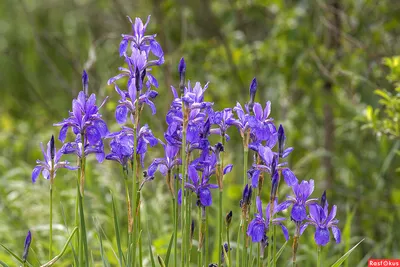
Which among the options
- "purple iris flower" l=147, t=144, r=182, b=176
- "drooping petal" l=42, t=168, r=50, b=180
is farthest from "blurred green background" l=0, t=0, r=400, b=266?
"purple iris flower" l=147, t=144, r=182, b=176

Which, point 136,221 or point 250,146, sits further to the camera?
point 136,221

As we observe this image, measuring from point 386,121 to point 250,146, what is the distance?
4.59 ft

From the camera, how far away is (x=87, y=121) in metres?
1.77

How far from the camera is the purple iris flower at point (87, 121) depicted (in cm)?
176

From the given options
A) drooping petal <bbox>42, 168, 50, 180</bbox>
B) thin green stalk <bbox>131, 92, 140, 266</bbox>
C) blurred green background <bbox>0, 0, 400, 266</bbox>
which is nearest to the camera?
thin green stalk <bbox>131, 92, 140, 266</bbox>

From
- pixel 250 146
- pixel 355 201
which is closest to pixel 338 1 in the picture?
pixel 355 201

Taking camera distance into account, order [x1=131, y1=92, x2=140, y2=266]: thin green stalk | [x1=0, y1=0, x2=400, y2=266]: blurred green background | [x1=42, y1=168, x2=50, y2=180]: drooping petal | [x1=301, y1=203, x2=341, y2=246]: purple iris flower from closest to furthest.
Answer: [x1=131, y1=92, x2=140, y2=266]: thin green stalk, [x1=301, y1=203, x2=341, y2=246]: purple iris flower, [x1=42, y1=168, x2=50, y2=180]: drooping petal, [x1=0, y1=0, x2=400, y2=266]: blurred green background

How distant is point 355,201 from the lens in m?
4.40

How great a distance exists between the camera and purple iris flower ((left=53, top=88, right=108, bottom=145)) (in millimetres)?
1758

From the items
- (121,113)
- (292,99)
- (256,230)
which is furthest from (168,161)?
(292,99)

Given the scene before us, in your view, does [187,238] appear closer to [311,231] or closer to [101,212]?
[311,231]

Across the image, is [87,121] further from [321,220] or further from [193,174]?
[321,220]

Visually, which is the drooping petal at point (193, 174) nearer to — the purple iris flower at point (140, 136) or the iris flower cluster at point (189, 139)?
the iris flower cluster at point (189, 139)

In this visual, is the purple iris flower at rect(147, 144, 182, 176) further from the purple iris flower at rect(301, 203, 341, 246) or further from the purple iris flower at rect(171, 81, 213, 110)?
the purple iris flower at rect(301, 203, 341, 246)
